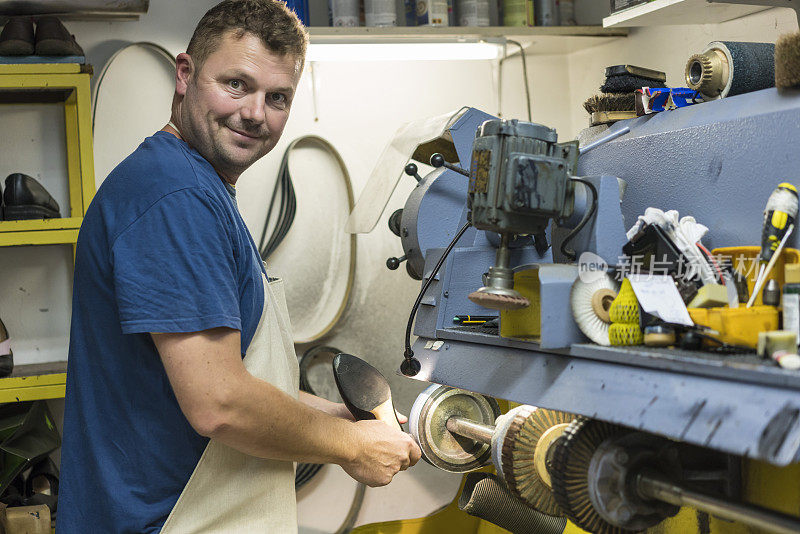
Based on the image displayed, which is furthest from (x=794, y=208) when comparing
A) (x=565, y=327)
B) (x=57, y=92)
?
(x=57, y=92)

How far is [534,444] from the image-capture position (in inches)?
50.9

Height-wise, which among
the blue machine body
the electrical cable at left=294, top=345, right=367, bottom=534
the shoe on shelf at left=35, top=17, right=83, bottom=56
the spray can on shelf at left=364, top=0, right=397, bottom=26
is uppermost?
the spray can on shelf at left=364, top=0, right=397, bottom=26

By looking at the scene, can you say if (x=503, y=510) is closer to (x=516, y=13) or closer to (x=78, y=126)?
(x=78, y=126)

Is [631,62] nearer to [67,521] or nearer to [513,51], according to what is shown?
[513,51]

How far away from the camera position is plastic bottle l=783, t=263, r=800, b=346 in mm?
953

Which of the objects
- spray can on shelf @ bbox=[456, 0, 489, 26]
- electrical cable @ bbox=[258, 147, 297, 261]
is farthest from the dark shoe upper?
spray can on shelf @ bbox=[456, 0, 489, 26]

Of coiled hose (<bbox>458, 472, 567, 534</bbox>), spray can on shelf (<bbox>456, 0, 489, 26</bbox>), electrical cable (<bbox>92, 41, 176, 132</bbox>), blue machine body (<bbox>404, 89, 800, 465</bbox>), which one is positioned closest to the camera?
blue machine body (<bbox>404, 89, 800, 465</bbox>)

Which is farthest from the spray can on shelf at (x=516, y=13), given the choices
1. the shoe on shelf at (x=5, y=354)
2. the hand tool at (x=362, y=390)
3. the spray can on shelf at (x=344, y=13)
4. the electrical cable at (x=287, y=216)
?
the shoe on shelf at (x=5, y=354)

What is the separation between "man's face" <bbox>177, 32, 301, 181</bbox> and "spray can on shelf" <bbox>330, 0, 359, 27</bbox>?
112 cm

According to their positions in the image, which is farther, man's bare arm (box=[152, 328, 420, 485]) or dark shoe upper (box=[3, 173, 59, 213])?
dark shoe upper (box=[3, 173, 59, 213])

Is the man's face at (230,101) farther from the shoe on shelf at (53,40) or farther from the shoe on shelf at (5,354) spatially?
the shoe on shelf at (5,354)

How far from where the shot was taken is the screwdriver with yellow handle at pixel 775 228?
1.04 metres

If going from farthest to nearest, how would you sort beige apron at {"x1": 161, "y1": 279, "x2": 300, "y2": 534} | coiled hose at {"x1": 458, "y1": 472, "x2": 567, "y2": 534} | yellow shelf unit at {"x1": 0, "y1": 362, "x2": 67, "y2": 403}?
yellow shelf unit at {"x1": 0, "y1": 362, "x2": 67, "y2": 403} → coiled hose at {"x1": 458, "y1": 472, "x2": 567, "y2": 534} → beige apron at {"x1": 161, "y1": 279, "x2": 300, "y2": 534}

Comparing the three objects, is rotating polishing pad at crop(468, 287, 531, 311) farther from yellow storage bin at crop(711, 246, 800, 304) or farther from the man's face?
the man's face
